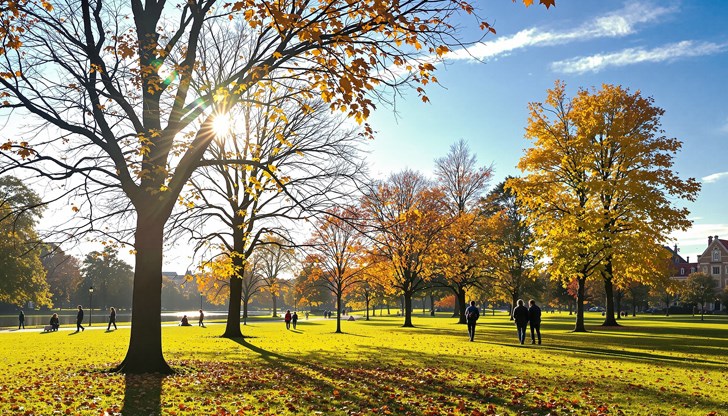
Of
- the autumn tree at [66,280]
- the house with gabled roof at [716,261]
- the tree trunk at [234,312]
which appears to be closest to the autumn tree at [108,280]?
the autumn tree at [66,280]

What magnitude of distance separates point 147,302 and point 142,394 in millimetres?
3469

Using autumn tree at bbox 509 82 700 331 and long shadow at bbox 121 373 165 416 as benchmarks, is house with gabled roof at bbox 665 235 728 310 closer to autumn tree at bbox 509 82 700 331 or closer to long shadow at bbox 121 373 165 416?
autumn tree at bbox 509 82 700 331

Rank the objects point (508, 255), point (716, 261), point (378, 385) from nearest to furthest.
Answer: point (378, 385) → point (508, 255) → point (716, 261)

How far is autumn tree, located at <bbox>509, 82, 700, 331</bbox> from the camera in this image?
2545cm

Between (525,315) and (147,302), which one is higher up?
(147,302)

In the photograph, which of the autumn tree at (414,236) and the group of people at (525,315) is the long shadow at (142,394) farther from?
the autumn tree at (414,236)

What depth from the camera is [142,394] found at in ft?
28.3

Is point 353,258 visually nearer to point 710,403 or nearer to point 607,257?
point 607,257

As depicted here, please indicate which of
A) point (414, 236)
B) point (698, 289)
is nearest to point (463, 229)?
point (414, 236)

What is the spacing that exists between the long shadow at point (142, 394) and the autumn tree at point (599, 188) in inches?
838

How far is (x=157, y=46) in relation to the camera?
11.0 meters

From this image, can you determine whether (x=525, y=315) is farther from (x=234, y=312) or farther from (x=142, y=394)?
(x=234, y=312)

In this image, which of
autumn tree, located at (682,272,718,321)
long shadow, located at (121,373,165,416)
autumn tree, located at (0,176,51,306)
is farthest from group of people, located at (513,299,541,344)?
autumn tree, located at (682,272,718,321)

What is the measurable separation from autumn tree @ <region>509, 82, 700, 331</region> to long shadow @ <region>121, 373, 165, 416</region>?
21.3m
